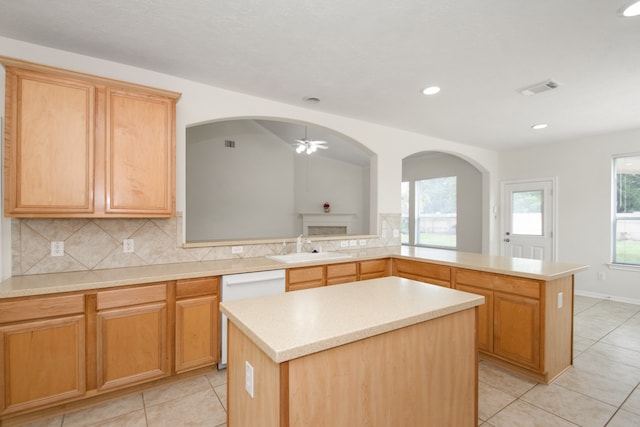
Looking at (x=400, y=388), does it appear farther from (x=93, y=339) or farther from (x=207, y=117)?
(x=207, y=117)

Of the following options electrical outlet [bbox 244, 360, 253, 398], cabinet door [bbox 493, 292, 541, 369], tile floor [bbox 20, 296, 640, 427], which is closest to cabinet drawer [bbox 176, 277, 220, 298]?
tile floor [bbox 20, 296, 640, 427]

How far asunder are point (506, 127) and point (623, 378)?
125 inches

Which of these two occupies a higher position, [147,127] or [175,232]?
[147,127]

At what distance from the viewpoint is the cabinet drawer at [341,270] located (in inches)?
125

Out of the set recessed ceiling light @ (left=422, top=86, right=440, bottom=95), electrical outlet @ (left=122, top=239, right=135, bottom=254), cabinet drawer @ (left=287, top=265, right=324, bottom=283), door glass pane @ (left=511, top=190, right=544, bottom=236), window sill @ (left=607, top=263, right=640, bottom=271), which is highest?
recessed ceiling light @ (left=422, top=86, right=440, bottom=95)

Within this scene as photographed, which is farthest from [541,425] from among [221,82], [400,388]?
[221,82]

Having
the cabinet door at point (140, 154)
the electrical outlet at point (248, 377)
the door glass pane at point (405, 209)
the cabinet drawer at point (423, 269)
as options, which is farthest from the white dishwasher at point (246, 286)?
the door glass pane at point (405, 209)

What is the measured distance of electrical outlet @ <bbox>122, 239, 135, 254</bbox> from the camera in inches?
101

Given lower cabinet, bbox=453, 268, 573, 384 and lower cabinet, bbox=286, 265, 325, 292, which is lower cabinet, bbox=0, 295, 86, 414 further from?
lower cabinet, bbox=453, 268, 573, 384

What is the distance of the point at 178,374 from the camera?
242 centimetres

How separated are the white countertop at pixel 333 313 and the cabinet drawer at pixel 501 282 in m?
1.17

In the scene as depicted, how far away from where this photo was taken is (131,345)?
2.18m

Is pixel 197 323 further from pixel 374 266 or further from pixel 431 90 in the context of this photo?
pixel 431 90

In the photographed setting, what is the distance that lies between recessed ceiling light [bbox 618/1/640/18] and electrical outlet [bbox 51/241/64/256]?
410 cm
